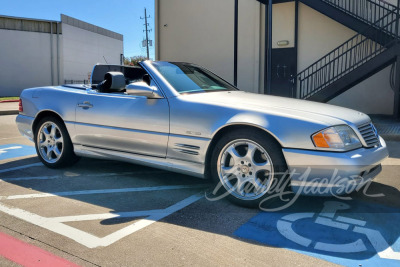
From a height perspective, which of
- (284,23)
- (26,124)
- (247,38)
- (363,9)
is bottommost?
(26,124)

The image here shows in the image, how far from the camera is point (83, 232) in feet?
9.90

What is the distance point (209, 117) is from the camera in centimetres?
362

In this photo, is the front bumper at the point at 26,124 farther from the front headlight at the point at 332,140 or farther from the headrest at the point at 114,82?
the front headlight at the point at 332,140

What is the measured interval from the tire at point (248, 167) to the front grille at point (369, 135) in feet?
2.87

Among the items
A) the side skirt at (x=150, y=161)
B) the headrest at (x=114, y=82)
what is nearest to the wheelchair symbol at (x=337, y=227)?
the side skirt at (x=150, y=161)

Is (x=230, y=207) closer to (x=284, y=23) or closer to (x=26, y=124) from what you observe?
(x=26, y=124)

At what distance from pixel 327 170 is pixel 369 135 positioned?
2.65 ft

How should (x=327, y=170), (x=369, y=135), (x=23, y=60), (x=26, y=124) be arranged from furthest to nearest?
1. (x=23, y=60)
2. (x=26, y=124)
3. (x=369, y=135)
4. (x=327, y=170)

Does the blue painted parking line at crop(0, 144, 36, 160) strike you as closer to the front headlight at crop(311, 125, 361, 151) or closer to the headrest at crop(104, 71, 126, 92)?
the headrest at crop(104, 71, 126, 92)

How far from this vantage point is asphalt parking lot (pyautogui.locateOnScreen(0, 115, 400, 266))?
8.57 ft

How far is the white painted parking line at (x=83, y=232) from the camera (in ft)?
9.42

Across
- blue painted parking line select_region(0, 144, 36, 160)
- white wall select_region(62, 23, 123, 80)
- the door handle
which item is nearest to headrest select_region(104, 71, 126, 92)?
the door handle

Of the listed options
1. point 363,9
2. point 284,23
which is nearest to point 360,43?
point 363,9

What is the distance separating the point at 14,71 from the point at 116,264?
105ft
